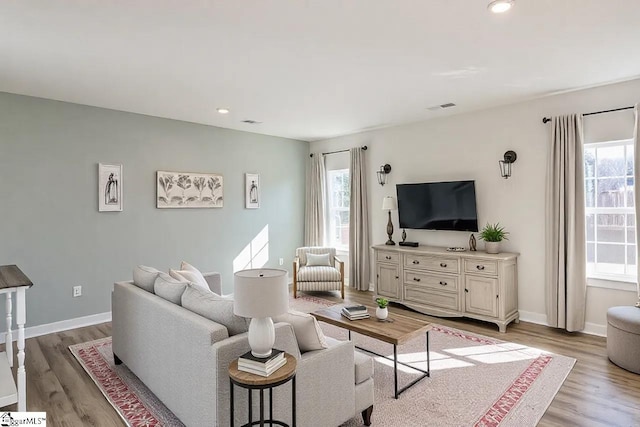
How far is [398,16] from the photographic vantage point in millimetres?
2438

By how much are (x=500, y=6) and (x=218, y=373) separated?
264 centimetres

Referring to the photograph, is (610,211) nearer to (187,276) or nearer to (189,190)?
(187,276)

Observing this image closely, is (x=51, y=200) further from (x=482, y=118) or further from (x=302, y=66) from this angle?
(x=482, y=118)

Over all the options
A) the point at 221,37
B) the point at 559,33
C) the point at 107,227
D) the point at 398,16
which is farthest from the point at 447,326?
the point at 107,227

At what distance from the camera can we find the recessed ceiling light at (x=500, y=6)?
2.25 metres

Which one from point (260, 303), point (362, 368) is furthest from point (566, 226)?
point (260, 303)

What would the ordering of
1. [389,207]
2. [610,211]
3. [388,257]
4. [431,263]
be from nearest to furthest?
[610,211] → [431,263] → [388,257] → [389,207]

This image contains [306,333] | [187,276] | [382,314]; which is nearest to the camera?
[306,333]

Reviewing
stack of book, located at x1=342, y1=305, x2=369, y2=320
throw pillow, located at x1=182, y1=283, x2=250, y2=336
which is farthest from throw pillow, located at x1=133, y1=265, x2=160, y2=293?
stack of book, located at x1=342, y1=305, x2=369, y2=320

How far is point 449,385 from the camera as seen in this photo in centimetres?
295

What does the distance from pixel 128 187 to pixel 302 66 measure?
2.89 metres

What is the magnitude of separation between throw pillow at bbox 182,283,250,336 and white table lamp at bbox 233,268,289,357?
274 mm

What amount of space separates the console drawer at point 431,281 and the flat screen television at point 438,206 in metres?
0.72

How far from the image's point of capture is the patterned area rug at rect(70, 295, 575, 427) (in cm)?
252
